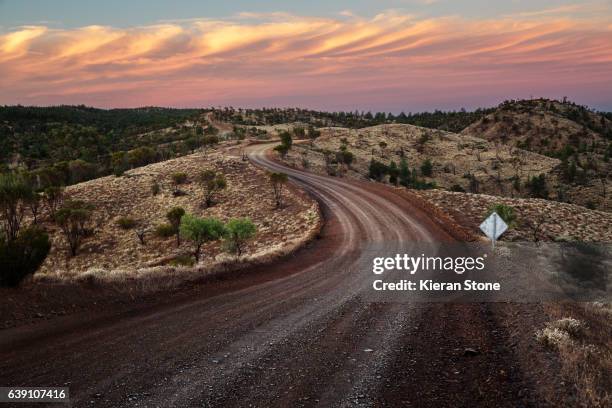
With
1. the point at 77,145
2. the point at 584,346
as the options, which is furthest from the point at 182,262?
the point at 77,145

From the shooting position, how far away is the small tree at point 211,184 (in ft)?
155

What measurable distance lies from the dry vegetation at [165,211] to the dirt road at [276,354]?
740 centimetres

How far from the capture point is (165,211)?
155ft

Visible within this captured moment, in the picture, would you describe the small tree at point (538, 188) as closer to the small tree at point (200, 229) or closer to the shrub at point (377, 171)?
Result: the shrub at point (377, 171)

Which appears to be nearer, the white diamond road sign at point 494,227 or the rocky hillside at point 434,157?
the white diamond road sign at point 494,227

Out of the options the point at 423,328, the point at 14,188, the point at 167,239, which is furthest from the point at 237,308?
the point at 14,188

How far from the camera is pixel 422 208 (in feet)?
112

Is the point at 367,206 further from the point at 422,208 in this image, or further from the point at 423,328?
the point at 423,328

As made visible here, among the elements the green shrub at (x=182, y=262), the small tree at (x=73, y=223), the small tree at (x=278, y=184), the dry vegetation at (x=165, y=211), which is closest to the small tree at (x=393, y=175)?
the dry vegetation at (x=165, y=211)

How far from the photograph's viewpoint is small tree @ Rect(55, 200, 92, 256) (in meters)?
41.6

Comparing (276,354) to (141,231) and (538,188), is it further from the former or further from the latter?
(538,188)

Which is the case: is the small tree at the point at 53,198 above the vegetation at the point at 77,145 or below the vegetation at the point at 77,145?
below

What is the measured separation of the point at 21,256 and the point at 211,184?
3692 centimetres

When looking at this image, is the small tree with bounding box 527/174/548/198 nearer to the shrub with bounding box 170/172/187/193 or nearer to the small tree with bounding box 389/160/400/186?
the small tree with bounding box 389/160/400/186
